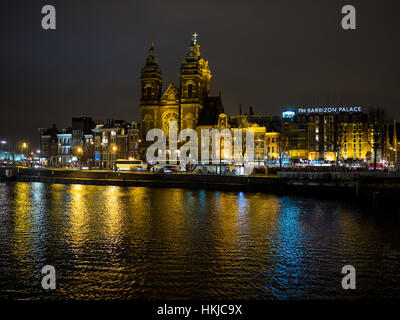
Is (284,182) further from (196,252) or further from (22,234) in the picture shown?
(22,234)

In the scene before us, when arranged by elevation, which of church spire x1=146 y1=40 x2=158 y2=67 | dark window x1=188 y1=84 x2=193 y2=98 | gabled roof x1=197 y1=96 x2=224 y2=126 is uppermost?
church spire x1=146 y1=40 x2=158 y2=67

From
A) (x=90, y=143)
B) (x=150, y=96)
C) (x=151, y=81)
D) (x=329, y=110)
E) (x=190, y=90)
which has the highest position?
(x=151, y=81)

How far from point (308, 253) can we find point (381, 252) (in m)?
4.06

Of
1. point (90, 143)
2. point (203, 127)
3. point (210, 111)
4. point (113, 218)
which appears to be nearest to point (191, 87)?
point (210, 111)

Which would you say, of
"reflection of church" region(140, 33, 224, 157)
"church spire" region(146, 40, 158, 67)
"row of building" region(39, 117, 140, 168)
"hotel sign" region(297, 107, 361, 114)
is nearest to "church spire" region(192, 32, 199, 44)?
"reflection of church" region(140, 33, 224, 157)

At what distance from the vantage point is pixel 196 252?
65.5ft

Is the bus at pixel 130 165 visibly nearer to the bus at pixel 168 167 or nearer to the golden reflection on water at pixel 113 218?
the bus at pixel 168 167

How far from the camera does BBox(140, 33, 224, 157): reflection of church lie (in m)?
95.6

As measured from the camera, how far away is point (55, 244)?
21.3m

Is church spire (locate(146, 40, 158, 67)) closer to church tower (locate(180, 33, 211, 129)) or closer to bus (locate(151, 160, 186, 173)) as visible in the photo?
church tower (locate(180, 33, 211, 129))

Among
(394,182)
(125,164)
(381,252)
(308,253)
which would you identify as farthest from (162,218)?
(125,164)

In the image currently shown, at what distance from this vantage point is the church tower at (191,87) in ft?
312

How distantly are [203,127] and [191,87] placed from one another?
423 inches
